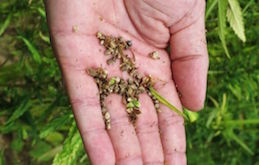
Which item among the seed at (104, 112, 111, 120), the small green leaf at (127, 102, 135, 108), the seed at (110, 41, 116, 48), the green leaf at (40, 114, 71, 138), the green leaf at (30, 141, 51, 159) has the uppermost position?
the seed at (110, 41, 116, 48)

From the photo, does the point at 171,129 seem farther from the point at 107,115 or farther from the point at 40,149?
the point at 40,149

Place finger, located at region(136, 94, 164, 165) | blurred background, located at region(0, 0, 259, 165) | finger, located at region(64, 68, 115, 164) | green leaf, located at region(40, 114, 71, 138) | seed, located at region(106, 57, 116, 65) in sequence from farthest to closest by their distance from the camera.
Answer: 1. blurred background, located at region(0, 0, 259, 165)
2. green leaf, located at region(40, 114, 71, 138)
3. seed, located at region(106, 57, 116, 65)
4. finger, located at region(136, 94, 164, 165)
5. finger, located at region(64, 68, 115, 164)

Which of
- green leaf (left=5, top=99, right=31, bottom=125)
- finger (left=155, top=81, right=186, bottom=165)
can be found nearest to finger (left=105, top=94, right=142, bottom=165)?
finger (left=155, top=81, right=186, bottom=165)

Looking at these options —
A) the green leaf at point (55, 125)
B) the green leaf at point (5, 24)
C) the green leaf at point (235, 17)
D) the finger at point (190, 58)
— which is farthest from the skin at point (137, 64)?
the green leaf at point (5, 24)

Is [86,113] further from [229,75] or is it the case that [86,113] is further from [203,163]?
[203,163]

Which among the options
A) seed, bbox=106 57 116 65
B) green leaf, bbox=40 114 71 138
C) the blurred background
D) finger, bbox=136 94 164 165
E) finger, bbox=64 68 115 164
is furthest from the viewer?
the blurred background

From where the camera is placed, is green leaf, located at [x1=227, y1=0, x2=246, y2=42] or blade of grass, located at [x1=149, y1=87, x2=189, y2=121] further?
green leaf, located at [x1=227, y1=0, x2=246, y2=42]

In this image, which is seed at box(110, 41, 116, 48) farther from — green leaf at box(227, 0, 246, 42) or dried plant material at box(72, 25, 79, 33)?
green leaf at box(227, 0, 246, 42)

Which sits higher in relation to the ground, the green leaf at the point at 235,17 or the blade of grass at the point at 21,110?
the green leaf at the point at 235,17

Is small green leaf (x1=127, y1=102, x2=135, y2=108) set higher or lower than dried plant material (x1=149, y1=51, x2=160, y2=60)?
lower

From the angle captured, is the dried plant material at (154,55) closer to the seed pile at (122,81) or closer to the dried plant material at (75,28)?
the seed pile at (122,81)
